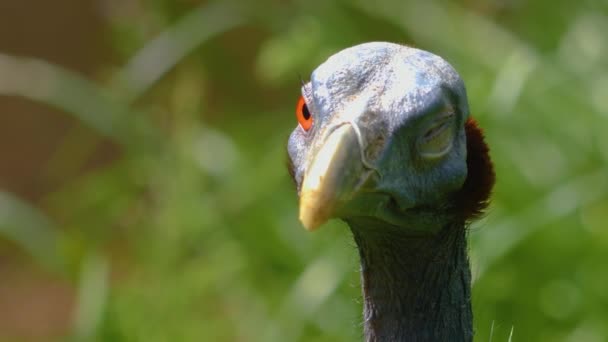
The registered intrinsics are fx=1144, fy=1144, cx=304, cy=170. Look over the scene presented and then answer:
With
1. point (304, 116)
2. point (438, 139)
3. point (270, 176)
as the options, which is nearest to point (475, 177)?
point (438, 139)

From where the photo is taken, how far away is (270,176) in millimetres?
2754

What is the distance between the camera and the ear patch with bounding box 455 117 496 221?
51.8 inches

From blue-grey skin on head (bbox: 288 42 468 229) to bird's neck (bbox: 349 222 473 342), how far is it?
0.07 meters

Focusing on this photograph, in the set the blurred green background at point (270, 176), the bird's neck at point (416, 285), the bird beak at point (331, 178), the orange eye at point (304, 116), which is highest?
the blurred green background at point (270, 176)

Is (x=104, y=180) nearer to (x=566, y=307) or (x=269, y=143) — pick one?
(x=269, y=143)

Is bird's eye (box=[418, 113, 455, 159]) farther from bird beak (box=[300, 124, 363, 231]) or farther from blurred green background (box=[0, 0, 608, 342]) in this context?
blurred green background (box=[0, 0, 608, 342])

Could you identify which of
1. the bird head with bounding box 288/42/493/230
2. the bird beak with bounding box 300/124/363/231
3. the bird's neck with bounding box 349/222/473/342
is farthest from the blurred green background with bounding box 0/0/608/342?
the bird beak with bounding box 300/124/363/231

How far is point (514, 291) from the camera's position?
2.43m

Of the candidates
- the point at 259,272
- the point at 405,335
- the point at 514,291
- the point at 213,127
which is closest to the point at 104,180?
the point at 213,127

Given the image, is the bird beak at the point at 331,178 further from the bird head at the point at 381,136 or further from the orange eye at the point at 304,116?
the orange eye at the point at 304,116

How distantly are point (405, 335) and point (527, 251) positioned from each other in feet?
3.79

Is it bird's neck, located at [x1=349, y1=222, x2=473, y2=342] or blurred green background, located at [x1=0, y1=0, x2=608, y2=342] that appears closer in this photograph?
bird's neck, located at [x1=349, y1=222, x2=473, y2=342]

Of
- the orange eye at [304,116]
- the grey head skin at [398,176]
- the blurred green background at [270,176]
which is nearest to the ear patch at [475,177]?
the grey head skin at [398,176]

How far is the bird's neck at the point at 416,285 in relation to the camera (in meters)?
1.33
